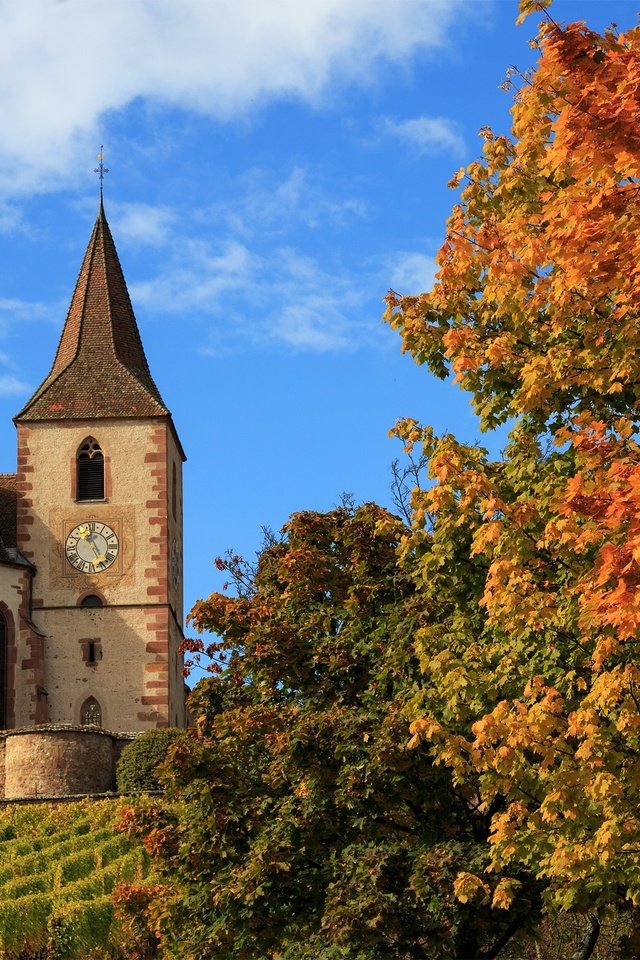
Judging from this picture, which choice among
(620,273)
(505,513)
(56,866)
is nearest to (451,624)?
(505,513)

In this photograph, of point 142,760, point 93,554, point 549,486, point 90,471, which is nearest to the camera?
point 549,486

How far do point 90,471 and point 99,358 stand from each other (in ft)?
12.9

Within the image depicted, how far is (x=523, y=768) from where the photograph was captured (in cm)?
1317

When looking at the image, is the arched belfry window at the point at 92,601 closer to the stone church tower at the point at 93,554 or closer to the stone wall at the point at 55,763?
the stone church tower at the point at 93,554

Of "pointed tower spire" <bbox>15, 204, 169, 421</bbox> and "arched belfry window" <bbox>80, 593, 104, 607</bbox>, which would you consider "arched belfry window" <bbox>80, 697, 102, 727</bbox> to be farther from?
"pointed tower spire" <bbox>15, 204, 169, 421</bbox>

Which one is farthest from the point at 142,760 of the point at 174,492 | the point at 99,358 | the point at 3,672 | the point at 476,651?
the point at 476,651

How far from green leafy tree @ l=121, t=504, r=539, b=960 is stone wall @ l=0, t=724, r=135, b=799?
17.9 meters

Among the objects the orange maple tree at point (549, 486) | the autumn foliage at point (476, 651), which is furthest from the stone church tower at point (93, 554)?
the orange maple tree at point (549, 486)

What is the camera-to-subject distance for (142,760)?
120ft

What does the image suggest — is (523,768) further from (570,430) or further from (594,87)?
(594,87)

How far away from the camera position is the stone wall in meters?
36.2

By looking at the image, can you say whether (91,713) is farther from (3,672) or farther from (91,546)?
(91,546)

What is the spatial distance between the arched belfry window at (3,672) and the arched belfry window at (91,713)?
2078 mm

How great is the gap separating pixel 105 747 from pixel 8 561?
11.1 metres
